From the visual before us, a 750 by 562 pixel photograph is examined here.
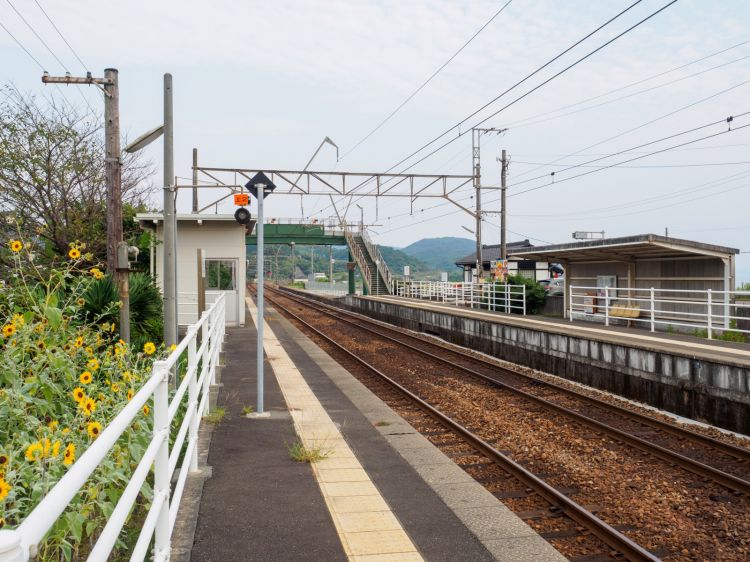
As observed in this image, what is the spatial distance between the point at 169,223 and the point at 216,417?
3.82 metres

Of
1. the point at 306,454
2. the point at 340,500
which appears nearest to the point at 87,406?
the point at 340,500

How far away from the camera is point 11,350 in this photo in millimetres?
5184

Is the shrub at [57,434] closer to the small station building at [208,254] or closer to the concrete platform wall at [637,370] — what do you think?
the concrete platform wall at [637,370]

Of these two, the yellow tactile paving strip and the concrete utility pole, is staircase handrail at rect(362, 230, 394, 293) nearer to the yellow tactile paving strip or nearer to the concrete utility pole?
the concrete utility pole

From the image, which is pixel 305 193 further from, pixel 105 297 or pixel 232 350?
pixel 105 297

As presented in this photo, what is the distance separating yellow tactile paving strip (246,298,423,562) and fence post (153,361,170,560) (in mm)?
1320

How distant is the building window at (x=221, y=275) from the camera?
2347cm

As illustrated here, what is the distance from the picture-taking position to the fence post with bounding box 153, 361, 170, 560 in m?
3.42

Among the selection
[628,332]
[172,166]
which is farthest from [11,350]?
[628,332]

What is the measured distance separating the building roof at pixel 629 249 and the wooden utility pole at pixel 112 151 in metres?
13.1

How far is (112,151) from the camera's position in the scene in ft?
39.4

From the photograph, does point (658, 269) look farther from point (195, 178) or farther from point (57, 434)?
point (57, 434)

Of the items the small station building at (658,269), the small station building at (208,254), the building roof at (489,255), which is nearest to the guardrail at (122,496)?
the small station building at (658,269)

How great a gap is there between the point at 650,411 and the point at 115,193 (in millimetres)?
10085
